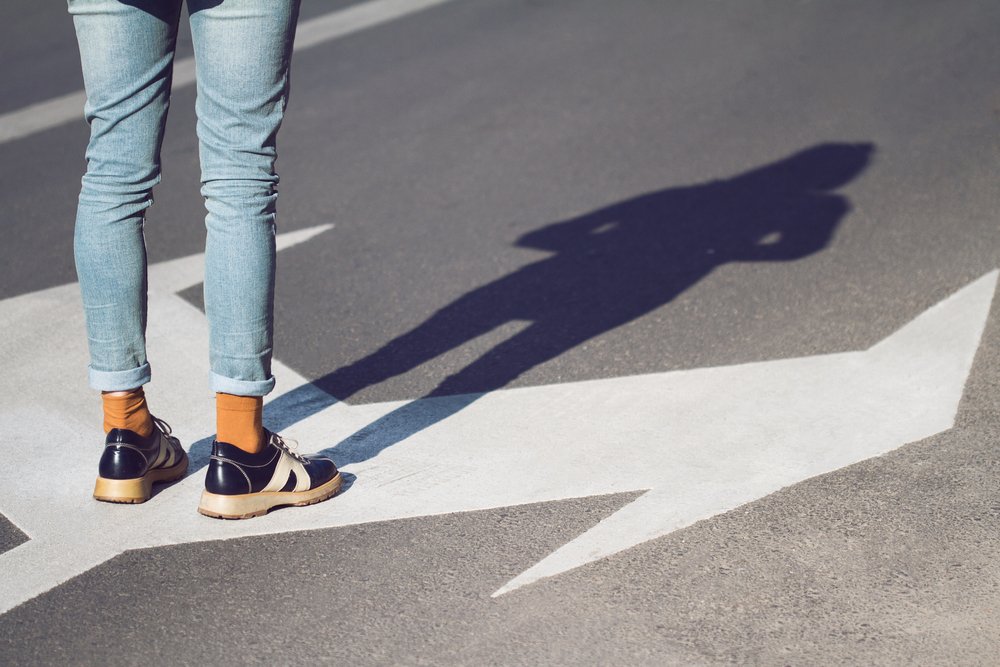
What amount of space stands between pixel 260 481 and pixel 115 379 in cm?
43

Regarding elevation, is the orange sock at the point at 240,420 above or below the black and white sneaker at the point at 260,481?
above

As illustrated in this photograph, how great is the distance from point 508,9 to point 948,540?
7.32m

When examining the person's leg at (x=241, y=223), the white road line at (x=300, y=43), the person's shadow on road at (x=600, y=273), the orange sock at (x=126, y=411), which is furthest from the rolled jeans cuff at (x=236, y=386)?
the white road line at (x=300, y=43)

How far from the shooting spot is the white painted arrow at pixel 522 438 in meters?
2.91

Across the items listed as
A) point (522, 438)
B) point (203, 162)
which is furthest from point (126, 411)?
point (522, 438)

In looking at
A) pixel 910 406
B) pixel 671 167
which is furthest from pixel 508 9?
pixel 910 406

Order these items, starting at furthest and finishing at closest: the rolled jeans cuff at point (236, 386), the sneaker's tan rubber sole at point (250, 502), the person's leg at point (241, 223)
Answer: the sneaker's tan rubber sole at point (250, 502) < the rolled jeans cuff at point (236, 386) < the person's leg at point (241, 223)

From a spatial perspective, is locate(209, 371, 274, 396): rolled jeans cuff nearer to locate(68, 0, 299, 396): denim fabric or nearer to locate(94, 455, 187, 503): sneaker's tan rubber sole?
locate(68, 0, 299, 396): denim fabric

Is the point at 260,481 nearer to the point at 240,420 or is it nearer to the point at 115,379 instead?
the point at 240,420

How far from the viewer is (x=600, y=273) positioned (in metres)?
4.65

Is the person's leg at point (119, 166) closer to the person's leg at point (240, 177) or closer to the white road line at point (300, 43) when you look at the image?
the person's leg at point (240, 177)

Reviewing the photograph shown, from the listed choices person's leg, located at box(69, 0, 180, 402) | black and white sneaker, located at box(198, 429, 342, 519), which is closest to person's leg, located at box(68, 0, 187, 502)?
person's leg, located at box(69, 0, 180, 402)

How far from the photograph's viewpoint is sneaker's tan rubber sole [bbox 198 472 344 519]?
2.91m

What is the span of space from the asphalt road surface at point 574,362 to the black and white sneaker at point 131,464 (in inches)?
2.3
